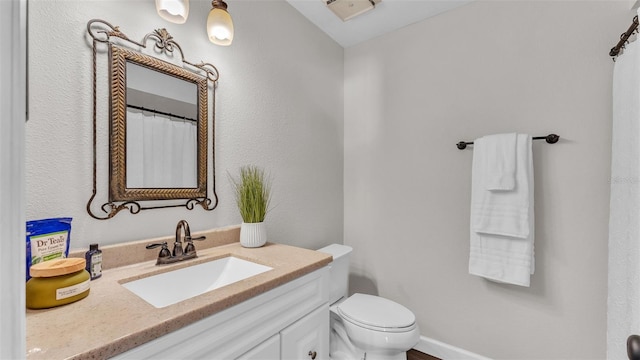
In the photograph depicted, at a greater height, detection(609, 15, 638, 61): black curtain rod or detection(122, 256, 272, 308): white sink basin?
detection(609, 15, 638, 61): black curtain rod

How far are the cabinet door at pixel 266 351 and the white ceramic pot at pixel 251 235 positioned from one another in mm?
492

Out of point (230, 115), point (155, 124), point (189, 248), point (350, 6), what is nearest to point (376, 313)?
point (189, 248)

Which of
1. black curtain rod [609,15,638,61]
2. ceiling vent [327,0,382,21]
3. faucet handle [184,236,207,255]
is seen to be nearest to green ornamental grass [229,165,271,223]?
faucet handle [184,236,207,255]

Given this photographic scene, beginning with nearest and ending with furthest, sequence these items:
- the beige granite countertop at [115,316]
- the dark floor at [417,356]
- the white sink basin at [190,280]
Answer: the beige granite countertop at [115,316] < the white sink basin at [190,280] < the dark floor at [417,356]

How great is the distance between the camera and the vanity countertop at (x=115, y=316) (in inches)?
20.9

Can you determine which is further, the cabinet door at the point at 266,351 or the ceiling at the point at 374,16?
the ceiling at the point at 374,16

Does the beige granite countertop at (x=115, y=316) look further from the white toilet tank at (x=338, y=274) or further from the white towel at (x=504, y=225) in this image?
the white towel at (x=504, y=225)

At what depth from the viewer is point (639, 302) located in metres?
0.75

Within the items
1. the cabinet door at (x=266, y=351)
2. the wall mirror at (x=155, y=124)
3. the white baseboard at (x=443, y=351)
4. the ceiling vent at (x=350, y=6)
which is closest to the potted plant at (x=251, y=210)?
the wall mirror at (x=155, y=124)

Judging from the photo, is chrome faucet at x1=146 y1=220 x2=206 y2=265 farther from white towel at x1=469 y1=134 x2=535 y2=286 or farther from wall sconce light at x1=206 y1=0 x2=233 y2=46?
white towel at x1=469 y1=134 x2=535 y2=286

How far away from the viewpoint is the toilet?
134 cm

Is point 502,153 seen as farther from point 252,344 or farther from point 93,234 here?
point 93,234

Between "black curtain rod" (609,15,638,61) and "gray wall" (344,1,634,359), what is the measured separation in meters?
0.08

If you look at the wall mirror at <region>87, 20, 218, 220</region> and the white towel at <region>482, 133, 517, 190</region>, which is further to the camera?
the white towel at <region>482, 133, 517, 190</region>
